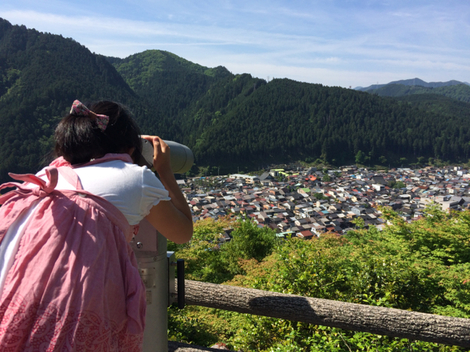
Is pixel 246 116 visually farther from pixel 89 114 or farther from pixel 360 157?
pixel 89 114

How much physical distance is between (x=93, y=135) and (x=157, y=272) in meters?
0.66

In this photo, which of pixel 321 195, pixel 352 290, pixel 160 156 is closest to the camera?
pixel 160 156

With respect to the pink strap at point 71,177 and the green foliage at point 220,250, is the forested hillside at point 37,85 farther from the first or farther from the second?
the pink strap at point 71,177

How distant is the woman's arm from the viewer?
3.19 ft

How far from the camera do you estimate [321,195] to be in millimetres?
41656

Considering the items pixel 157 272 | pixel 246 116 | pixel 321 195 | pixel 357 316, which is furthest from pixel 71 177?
pixel 246 116

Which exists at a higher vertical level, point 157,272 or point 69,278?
point 69,278

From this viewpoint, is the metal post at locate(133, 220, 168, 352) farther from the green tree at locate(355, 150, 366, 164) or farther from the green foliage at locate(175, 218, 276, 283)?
the green tree at locate(355, 150, 366, 164)

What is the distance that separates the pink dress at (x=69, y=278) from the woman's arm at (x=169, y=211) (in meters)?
0.15

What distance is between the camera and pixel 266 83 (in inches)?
3730

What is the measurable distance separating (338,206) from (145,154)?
36299mm

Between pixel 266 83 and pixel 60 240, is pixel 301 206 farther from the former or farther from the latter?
pixel 266 83

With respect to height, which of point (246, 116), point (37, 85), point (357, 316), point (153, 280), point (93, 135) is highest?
point (37, 85)

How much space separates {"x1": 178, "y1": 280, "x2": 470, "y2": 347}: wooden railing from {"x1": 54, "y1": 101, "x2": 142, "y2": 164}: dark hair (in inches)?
52.3
